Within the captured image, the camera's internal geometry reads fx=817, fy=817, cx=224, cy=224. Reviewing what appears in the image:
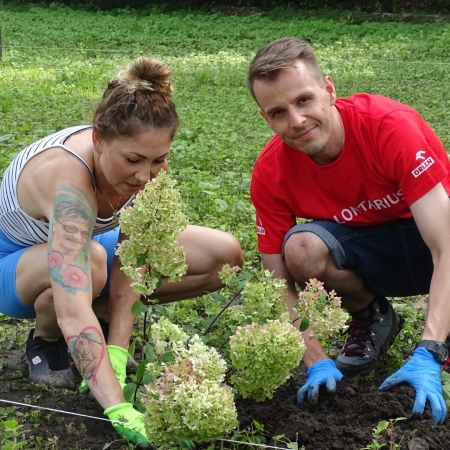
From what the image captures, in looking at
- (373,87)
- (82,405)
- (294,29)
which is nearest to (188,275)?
(82,405)

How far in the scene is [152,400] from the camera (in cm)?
227

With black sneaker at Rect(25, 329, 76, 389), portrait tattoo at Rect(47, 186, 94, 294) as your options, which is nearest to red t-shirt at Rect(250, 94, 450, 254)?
portrait tattoo at Rect(47, 186, 94, 294)

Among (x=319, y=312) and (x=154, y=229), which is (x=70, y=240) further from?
(x=319, y=312)

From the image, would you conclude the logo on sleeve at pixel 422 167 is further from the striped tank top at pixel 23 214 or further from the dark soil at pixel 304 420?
the striped tank top at pixel 23 214

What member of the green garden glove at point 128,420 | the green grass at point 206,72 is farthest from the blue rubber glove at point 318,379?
the green grass at point 206,72

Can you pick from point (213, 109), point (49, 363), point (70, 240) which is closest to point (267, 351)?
point (70, 240)

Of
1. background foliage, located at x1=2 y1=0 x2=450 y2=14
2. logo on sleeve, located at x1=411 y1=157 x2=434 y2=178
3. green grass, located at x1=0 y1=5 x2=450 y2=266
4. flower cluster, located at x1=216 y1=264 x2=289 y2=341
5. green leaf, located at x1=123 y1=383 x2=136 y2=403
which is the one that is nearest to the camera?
green leaf, located at x1=123 y1=383 x2=136 y2=403

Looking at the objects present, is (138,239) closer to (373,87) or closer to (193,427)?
(193,427)

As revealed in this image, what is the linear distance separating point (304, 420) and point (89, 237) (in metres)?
0.98

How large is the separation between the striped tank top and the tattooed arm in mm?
305

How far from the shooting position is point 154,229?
2379mm

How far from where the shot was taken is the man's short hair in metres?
3.08

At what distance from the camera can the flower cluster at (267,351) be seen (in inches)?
95.1

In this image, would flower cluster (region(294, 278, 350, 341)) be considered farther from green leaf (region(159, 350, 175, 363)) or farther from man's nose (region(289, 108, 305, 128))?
man's nose (region(289, 108, 305, 128))
